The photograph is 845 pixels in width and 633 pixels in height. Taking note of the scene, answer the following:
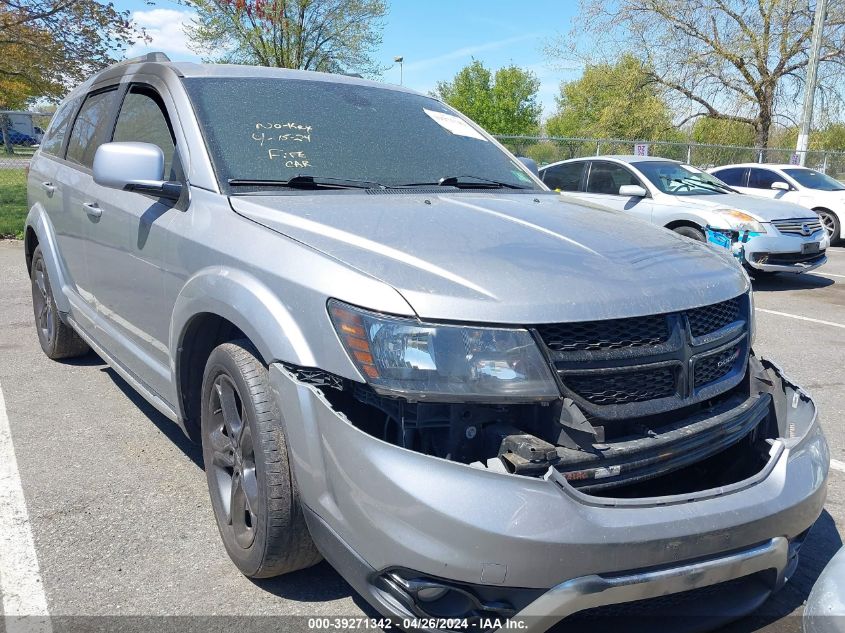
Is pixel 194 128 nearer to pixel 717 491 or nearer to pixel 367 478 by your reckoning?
pixel 367 478

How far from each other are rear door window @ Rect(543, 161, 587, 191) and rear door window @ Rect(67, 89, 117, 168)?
7670mm

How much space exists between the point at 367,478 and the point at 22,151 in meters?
15.6

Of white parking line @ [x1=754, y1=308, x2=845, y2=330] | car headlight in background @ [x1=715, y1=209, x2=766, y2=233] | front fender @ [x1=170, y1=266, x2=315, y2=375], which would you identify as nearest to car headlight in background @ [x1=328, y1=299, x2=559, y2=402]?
front fender @ [x1=170, y1=266, x2=315, y2=375]

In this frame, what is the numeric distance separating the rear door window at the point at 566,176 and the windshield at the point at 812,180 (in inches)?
229

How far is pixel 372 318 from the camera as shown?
2.00 m

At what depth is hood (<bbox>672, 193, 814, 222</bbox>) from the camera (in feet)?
30.2

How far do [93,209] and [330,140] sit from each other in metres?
1.45

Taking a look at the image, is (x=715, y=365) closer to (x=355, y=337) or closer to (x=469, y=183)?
(x=355, y=337)

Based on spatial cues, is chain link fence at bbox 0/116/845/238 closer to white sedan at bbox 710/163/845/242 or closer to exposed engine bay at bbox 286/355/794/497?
white sedan at bbox 710/163/845/242

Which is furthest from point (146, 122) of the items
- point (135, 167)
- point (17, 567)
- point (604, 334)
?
point (604, 334)

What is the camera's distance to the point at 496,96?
221 feet

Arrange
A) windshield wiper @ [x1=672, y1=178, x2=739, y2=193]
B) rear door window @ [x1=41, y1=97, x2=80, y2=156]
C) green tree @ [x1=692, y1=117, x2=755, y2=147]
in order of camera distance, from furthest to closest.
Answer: green tree @ [x1=692, y1=117, x2=755, y2=147] → windshield wiper @ [x1=672, y1=178, x2=739, y2=193] → rear door window @ [x1=41, y1=97, x2=80, y2=156]

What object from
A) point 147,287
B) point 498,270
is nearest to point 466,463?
point 498,270

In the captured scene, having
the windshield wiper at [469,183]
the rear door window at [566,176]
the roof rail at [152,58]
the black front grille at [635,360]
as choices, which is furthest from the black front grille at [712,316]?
the rear door window at [566,176]
